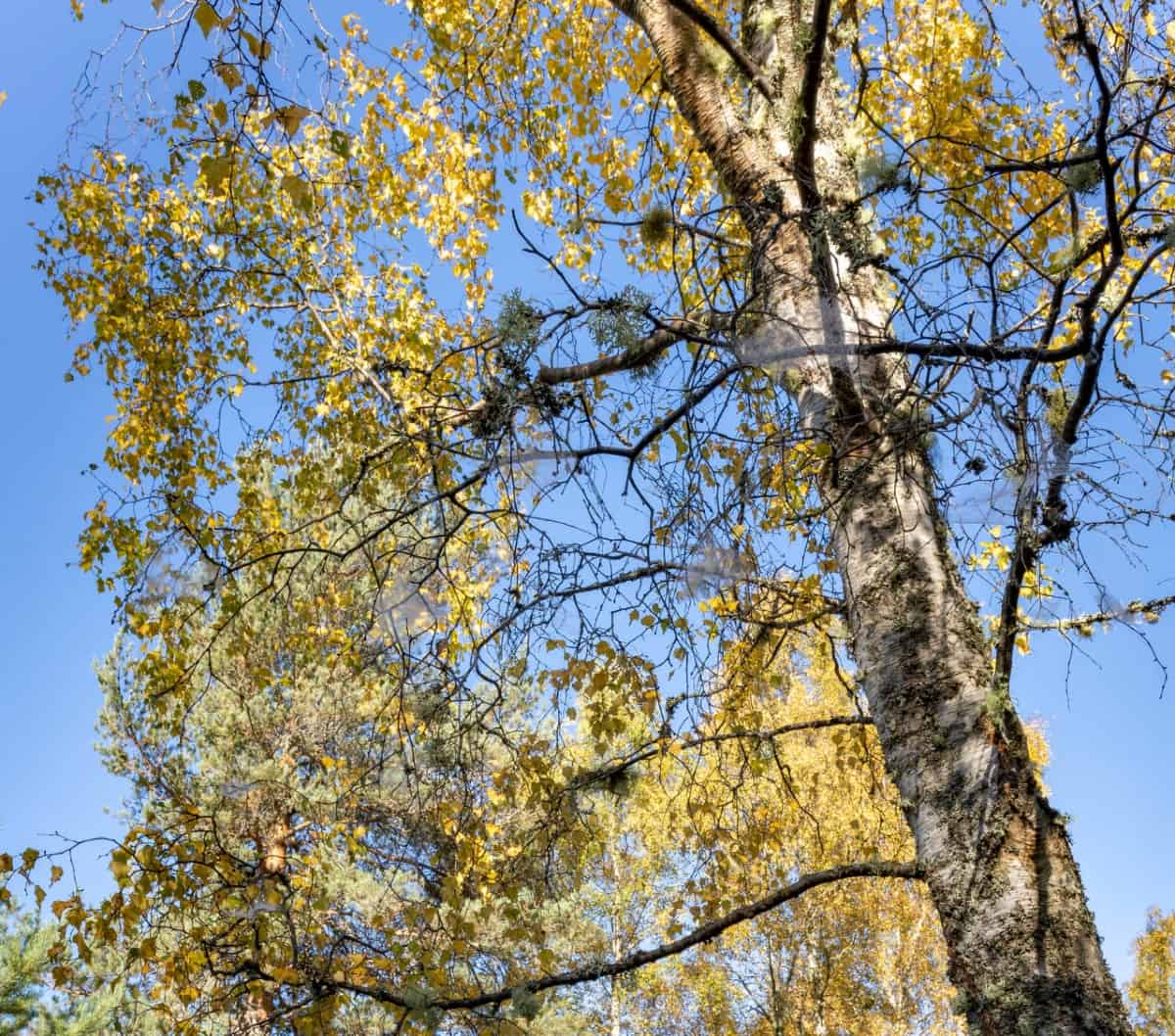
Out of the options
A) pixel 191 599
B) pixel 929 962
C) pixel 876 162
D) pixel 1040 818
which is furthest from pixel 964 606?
pixel 929 962

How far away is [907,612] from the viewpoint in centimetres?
239

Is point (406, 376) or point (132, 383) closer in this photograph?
point (406, 376)

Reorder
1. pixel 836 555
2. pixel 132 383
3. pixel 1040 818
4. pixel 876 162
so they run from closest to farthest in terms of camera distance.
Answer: pixel 1040 818
pixel 876 162
pixel 836 555
pixel 132 383

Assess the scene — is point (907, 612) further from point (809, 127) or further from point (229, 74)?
point (229, 74)

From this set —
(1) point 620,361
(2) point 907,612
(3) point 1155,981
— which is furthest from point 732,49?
(3) point 1155,981

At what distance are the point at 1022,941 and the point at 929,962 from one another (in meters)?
11.5

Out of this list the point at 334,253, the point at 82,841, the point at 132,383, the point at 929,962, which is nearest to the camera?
the point at 82,841

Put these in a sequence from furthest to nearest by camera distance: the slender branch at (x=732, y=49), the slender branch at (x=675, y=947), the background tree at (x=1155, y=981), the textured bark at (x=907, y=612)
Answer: the background tree at (x=1155, y=981), the slender branch at (x=732, y=49), the slender branch at (x=675, y=947), the textured bark at (x=907, y=612)

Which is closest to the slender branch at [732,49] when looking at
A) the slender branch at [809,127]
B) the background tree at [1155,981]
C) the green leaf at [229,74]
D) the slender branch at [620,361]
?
the slender branch at [809,127]

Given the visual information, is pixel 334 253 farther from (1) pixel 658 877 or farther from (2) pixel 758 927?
(1) pixel 658 877

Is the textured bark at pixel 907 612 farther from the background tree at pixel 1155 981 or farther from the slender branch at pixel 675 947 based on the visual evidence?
the background tree at pixel 1155 981

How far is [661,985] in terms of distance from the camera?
542 inches

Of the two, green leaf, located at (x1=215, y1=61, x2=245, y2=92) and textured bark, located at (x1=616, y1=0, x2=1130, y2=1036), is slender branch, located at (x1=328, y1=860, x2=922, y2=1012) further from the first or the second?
green leaf, located at (x1=215, y1=61, x2=245, y2=92)

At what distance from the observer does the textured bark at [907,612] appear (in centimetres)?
197
